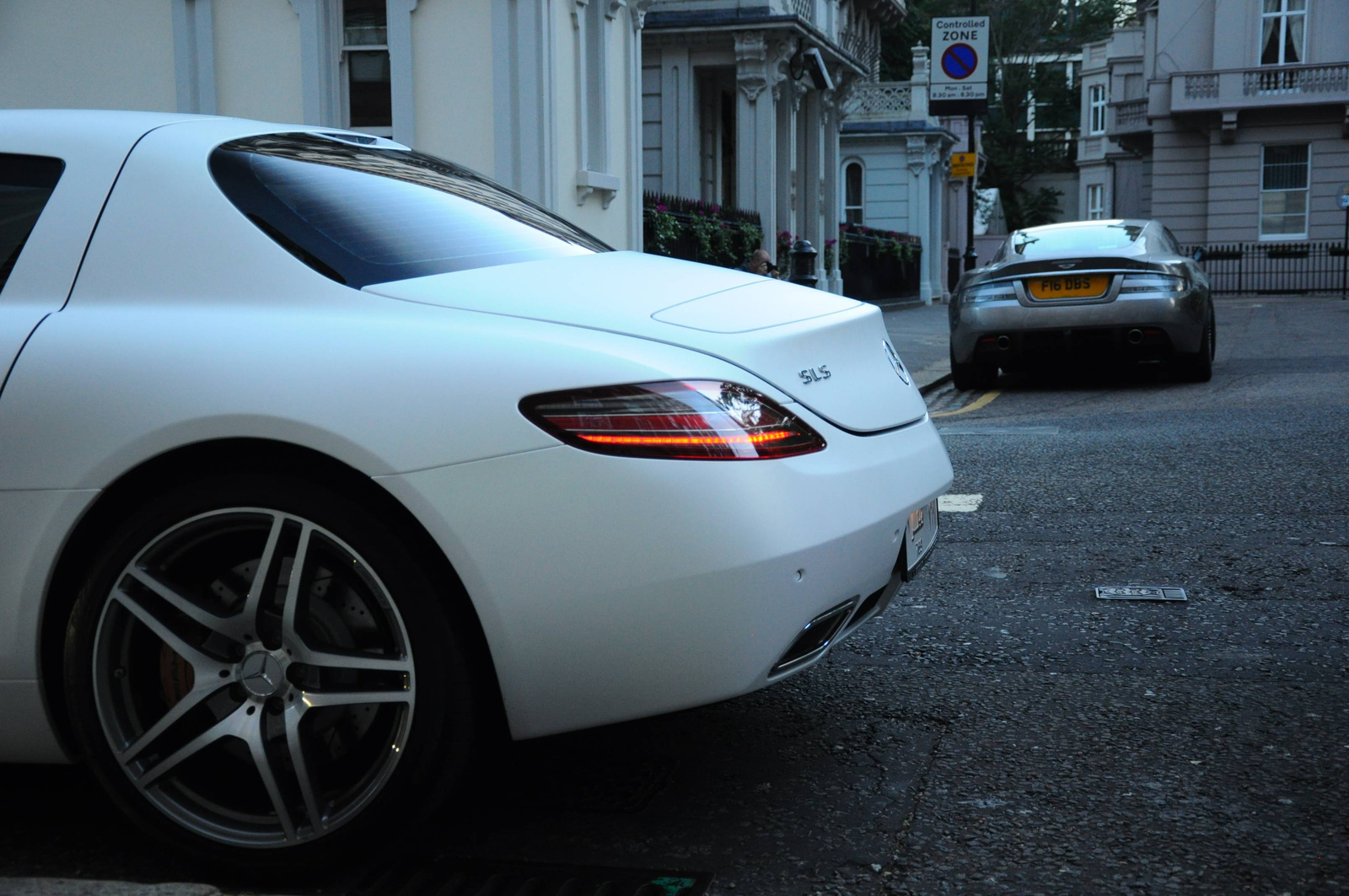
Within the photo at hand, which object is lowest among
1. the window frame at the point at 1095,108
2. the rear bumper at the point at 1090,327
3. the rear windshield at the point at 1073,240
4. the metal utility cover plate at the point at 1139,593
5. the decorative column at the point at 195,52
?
the metal utility cover plate at the point at 1139,593

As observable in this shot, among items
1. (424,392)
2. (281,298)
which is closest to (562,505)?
(424,392)

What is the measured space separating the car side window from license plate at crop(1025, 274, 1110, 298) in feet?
31.2

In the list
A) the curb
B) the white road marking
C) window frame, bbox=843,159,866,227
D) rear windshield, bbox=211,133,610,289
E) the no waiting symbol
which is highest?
the no waiting symbol

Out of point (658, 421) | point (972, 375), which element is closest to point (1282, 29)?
point (972, 375)

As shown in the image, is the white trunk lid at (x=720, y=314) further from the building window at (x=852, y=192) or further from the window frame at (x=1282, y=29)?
the window frame at (x=1282, y=29)

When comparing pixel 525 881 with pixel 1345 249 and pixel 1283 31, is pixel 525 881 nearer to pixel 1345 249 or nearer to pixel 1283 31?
pixel 1345 249

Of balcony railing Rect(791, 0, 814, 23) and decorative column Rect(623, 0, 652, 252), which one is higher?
balcony railing Rect(791, 0, 814, 23)

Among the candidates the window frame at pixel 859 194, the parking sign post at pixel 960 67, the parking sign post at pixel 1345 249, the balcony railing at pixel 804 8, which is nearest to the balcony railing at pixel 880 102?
the window frame at pixel 859 194

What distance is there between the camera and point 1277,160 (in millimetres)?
41125

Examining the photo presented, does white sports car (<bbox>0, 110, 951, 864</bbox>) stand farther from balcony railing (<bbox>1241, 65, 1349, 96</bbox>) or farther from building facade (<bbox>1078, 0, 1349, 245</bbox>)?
building facade (<bbox>1078, 0, 1349, 245</bbox>)

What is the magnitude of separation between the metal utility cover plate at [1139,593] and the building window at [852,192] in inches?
1400

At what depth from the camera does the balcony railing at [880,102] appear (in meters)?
38.8

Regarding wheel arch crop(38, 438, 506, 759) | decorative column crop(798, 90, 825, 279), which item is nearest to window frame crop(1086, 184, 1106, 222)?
decorative column crop(798, 90, 825, 279)

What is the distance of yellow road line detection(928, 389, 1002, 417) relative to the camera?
10.8 m
